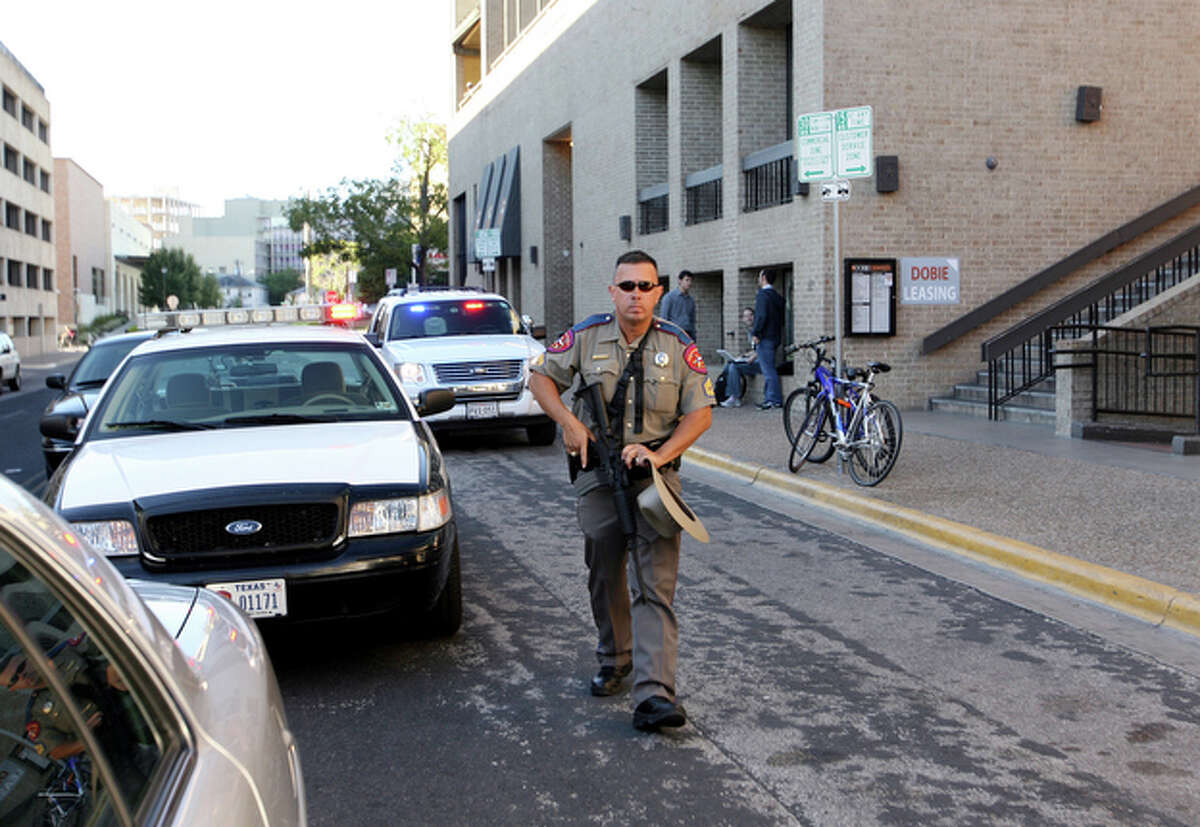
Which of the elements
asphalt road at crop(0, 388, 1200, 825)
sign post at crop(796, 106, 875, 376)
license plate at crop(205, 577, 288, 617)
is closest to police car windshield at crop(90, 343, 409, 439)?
asphalt road at crop(0, 388, 1200, 825)

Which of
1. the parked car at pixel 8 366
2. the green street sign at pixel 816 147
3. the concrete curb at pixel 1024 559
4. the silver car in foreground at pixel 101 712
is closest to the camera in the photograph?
the silver car in foreground at pixel 101 712

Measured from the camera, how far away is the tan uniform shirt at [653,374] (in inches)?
192

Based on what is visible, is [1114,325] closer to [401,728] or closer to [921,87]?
[921,87]

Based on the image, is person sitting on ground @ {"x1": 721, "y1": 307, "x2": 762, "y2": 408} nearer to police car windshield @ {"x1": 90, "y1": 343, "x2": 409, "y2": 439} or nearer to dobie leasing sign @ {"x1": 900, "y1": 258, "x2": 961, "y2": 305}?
dobie leasing sign @ {"x1": 900, "y1": 258, "x2": 961, "y2": 305}

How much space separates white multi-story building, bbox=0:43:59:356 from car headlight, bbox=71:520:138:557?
2314 inches

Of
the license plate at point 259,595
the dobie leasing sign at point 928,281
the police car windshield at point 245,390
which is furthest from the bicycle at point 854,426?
the license plate at point 259,595

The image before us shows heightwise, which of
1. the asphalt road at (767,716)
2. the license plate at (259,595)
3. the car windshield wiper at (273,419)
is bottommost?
the asphalt road at (767,716)

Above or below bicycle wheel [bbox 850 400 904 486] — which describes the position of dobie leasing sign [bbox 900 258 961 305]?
above

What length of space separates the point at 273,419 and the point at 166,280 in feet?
415

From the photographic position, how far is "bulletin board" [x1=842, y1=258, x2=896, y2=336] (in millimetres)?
17172

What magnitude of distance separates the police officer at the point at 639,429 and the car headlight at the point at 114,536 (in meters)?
1.78

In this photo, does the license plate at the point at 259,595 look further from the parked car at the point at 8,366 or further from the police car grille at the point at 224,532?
the parked car at the point at 8,366

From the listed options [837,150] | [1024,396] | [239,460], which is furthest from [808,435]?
[239,460]

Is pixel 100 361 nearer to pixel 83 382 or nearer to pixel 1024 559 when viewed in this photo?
pixel 83 382
